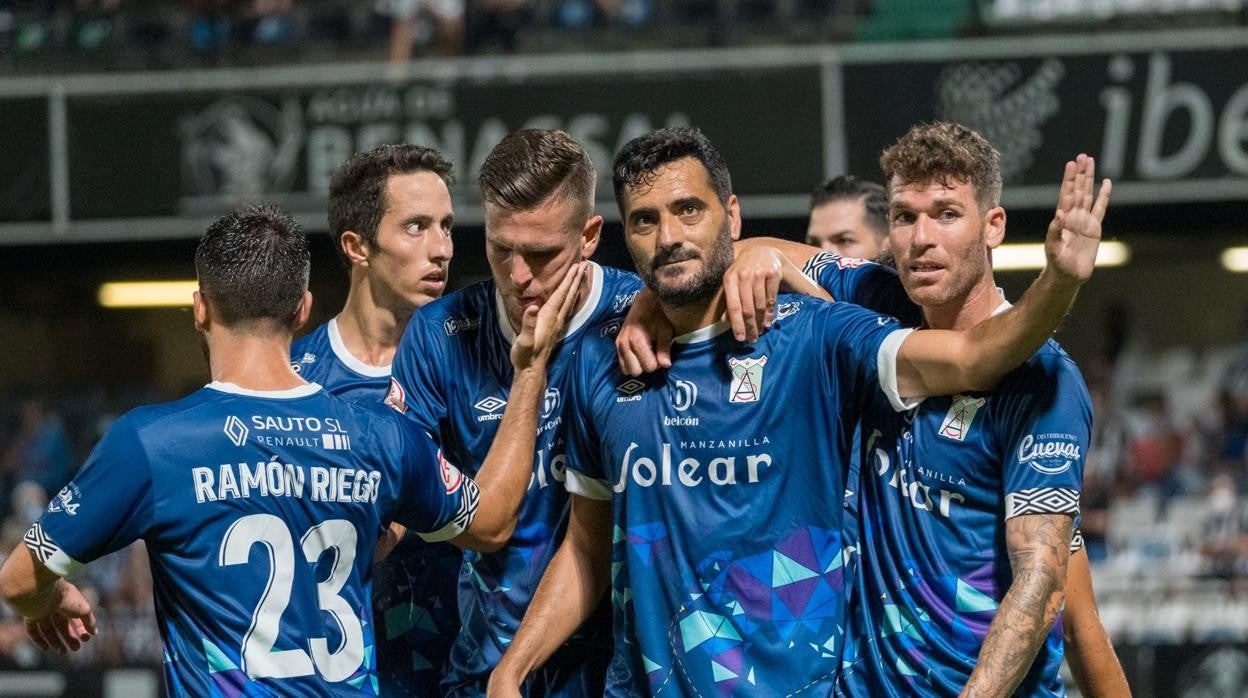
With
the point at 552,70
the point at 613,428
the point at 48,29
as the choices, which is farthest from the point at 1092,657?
the point at 48,29

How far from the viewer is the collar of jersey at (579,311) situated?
431cm

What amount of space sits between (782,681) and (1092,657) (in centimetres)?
92

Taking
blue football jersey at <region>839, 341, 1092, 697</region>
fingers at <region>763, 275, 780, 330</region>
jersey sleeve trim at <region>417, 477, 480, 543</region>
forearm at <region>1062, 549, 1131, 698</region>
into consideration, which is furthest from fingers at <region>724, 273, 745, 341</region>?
forearm at <region>1062, 549, 1131, 698</region>

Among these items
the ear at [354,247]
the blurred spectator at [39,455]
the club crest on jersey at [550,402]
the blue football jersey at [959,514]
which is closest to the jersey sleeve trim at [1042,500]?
the blue football jersey at [959,514]

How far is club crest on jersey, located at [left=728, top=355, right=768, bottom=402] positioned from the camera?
3754mm

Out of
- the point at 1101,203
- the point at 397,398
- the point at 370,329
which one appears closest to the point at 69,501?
the point at 397,398

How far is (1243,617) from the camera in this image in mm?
10094

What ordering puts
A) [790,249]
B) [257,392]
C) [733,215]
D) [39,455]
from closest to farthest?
[257,392] < [733,215] < [790,249] < [39,455]

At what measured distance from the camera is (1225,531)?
11141mm

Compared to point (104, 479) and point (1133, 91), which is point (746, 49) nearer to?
point (1133, 91)

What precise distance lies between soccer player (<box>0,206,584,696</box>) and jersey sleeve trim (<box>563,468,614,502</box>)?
1.19ft

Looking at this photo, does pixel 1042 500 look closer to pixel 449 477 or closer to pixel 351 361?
pixel 449 477

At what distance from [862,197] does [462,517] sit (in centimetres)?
279

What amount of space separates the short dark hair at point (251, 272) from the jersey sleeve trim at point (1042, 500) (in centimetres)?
169
